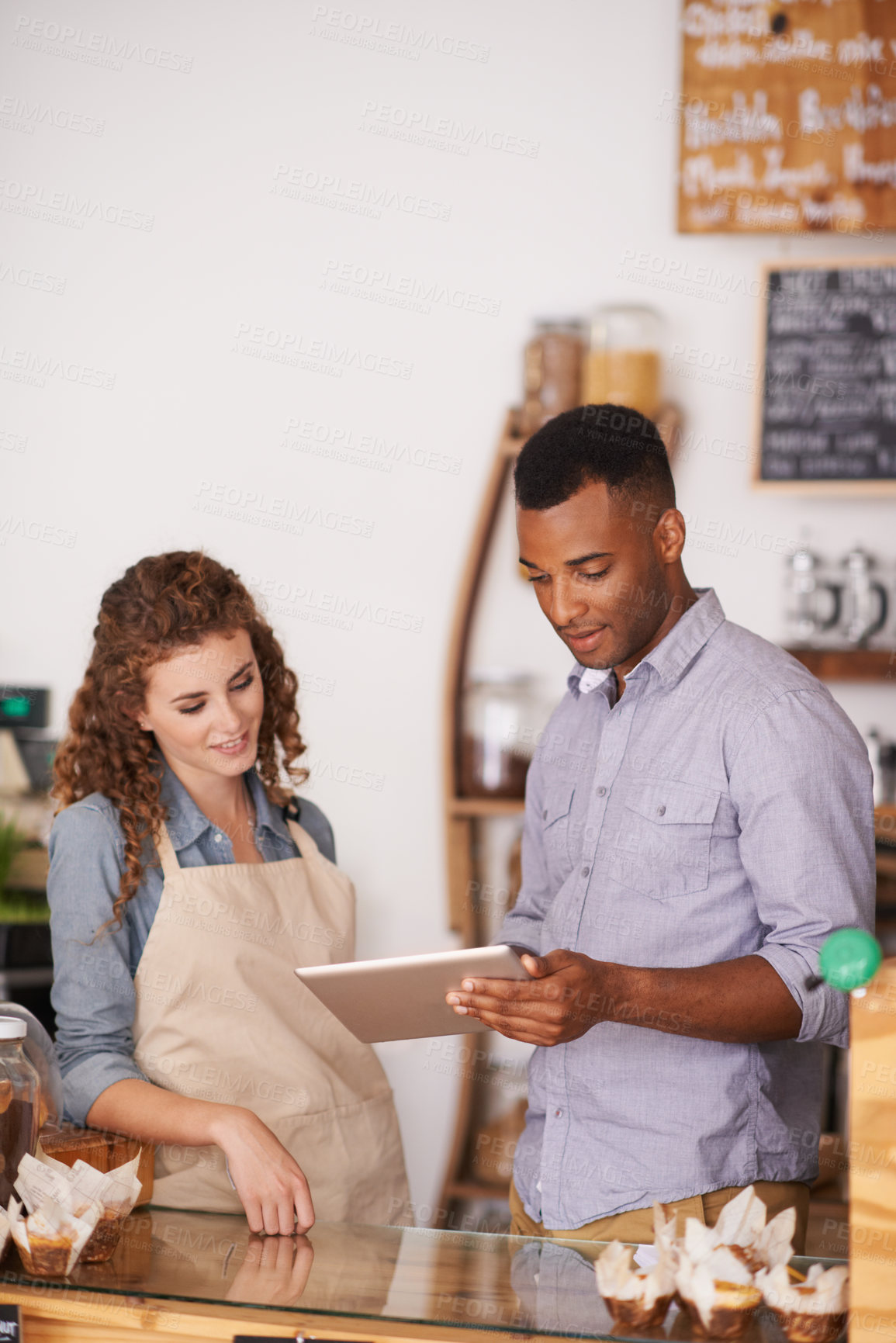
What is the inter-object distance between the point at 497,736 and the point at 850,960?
203 cm

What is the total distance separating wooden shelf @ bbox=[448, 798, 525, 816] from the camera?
291 centimetres

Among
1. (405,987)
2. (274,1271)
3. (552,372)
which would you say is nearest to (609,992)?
(405,987)

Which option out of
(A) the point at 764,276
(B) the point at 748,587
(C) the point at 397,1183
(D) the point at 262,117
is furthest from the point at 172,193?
(C) the point at 397,1183

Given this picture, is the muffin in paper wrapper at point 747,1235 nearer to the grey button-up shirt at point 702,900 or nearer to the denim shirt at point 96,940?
the grey button-up shirt at point 702,900

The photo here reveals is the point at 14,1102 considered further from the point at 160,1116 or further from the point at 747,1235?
the point at 747,1235

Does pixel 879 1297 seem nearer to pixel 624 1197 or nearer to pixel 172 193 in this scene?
pixel 624 1197

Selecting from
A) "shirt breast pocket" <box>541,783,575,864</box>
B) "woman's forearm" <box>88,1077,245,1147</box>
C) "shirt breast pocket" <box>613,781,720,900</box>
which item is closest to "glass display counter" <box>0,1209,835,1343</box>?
"woman's forearm" <box>88,1077,245,1147</box>

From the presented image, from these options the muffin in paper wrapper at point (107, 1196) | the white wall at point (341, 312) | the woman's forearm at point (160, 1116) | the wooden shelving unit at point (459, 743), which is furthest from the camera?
the white wall at point (341, 312)

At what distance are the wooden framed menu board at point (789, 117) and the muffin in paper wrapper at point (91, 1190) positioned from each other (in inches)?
94.8

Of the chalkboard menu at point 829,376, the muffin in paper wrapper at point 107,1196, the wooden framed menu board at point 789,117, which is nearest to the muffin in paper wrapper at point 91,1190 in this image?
the muffin in paper wrapper at point 107,1196

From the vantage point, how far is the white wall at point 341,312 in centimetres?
305

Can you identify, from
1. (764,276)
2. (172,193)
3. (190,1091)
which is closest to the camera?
(190,1091)

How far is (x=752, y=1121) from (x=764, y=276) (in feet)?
6.54

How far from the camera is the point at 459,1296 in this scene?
110 cm
